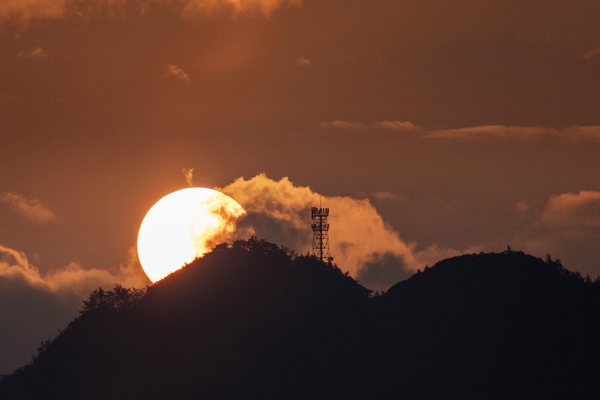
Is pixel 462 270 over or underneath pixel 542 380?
over

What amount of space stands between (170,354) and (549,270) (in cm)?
4279

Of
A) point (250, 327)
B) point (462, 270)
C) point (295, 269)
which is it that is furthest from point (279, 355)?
point (462, 270)

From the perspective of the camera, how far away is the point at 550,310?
3976 inches

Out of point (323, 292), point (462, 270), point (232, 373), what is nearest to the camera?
point (232, 373)

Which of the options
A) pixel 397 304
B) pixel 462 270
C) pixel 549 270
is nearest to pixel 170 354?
pixel 397 304

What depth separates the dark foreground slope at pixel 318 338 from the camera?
3632 inches

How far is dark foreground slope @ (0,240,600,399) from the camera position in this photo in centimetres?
9225

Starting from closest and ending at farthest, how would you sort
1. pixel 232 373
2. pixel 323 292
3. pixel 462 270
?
1. pixel 232 373
2. pixel 323 292
3. pixel 462 270

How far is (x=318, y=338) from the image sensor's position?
3765 inches

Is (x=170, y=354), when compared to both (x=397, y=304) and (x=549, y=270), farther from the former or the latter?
(x=549, y=270)

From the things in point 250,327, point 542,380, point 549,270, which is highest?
point 549,270

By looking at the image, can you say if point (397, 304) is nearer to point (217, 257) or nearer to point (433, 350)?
point (433, 350)

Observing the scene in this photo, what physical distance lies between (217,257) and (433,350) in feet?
82.2

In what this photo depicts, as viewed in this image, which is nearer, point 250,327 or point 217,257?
point 250,327
